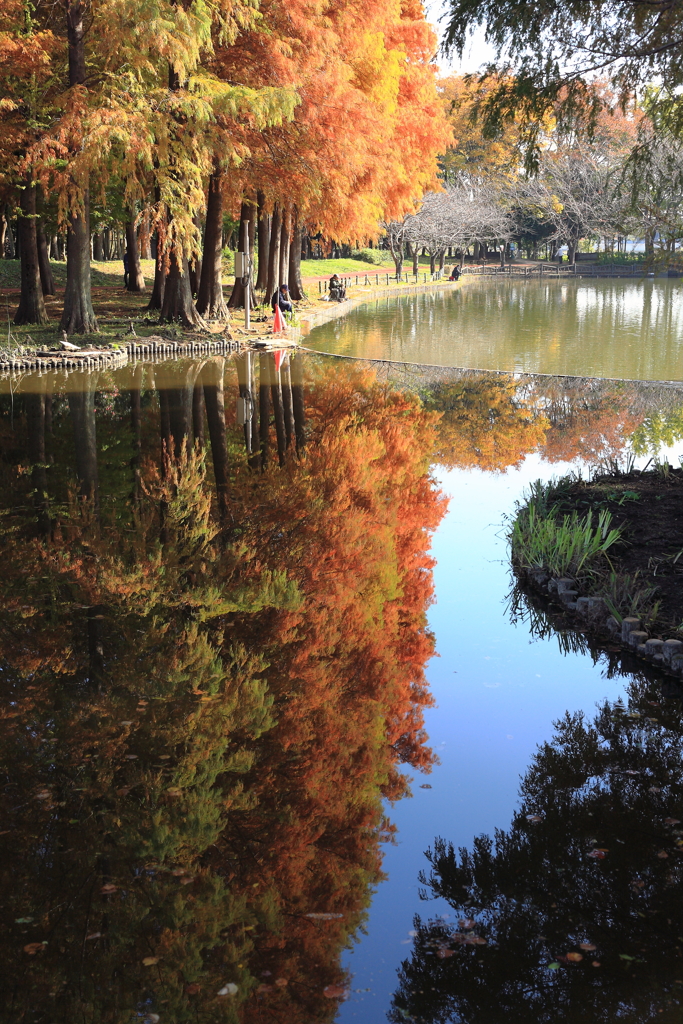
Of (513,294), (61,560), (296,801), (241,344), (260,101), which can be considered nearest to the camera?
(296,801)

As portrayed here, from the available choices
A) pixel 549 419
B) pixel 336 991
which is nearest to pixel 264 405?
pixel 549 419

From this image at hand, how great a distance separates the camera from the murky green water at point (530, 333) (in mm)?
25172

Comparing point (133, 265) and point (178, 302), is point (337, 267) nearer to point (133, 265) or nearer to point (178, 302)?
point (133, 265)

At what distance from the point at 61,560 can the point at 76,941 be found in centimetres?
523

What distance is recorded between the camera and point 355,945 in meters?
4.27

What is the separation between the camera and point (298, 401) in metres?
18.1

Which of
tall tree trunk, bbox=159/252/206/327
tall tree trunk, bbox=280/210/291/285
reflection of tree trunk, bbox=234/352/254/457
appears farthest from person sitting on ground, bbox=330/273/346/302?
reflection of tree trunk, bbox=234/352/254/457

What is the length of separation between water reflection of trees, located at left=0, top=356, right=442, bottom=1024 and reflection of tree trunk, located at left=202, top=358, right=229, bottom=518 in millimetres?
132

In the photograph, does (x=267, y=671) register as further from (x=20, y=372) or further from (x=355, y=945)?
(x=20, y=372)

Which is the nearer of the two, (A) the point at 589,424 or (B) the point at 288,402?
(A) the point at 589,424

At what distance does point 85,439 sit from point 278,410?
3.96 metres

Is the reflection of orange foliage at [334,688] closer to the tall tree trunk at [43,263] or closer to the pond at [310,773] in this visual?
the pond at [310,773]

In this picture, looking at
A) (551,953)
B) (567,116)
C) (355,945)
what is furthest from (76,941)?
(567,116)

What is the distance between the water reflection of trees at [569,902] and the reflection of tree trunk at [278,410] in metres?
7.91
